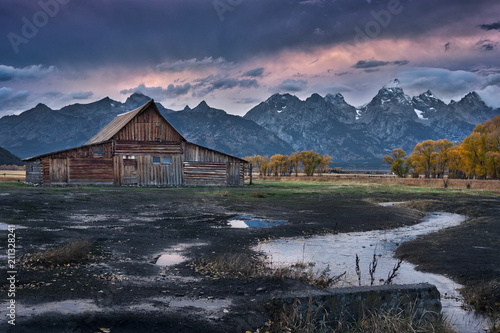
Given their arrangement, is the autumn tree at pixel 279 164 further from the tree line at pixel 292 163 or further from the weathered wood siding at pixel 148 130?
the weathered wood siding at pixel 148 130

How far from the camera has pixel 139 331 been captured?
5527mm

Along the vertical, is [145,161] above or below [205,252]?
above

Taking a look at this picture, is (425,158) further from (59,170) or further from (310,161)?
(59,170)

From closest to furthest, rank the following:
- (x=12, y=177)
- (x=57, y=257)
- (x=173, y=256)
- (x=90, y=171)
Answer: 1. (x=57, y=257)
2. (x=173, y=256)
3. (x=90, y=171)
4. (x=12, y=177)

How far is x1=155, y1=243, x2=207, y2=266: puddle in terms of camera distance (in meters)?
10.0

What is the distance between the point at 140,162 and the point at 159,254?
102ft

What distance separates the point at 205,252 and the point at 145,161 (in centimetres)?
3136

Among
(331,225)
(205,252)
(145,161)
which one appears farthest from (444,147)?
(205,252)

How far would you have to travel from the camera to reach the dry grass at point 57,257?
865cm

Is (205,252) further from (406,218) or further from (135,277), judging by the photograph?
(406,218)

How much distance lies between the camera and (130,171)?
1586 inches

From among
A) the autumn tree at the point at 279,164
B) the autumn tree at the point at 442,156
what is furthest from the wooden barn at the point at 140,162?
the autumn tree at the point at 279,164

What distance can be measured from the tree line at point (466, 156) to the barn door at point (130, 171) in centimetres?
5481

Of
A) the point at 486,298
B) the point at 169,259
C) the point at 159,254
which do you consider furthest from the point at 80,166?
the point at 486,298
